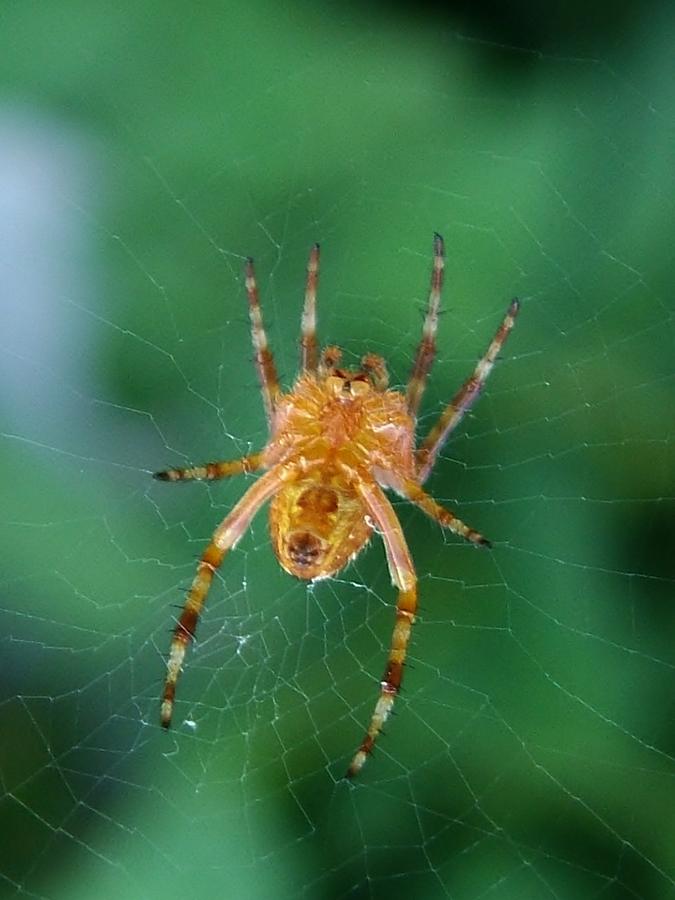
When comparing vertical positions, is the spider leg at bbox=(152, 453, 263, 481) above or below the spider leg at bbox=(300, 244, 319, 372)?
below

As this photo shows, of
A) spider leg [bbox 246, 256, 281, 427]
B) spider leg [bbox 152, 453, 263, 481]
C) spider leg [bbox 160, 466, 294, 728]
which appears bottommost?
spider leg [bbox 160, 466, 294, 728]

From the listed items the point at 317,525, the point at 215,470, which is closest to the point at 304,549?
the point at 317,525

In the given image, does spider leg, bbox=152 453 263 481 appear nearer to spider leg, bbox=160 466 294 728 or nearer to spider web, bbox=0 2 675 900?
spider leg, bbox=160 466 294 728

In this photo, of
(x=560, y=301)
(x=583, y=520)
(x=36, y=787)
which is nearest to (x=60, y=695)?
(x=36, y=787)

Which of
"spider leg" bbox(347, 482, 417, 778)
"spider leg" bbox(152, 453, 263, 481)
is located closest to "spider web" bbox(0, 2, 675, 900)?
"spider leg" bbox(347, 482, 417, 778)

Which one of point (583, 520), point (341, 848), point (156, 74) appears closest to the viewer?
point (341, 848)

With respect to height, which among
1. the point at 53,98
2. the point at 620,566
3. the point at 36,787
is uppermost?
the point at 53,98

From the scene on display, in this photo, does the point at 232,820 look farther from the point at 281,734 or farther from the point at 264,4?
the point at 264,4

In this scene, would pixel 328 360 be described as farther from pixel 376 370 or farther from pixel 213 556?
pixel 213 556

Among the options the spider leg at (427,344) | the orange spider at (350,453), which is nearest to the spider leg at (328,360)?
Result: the orange spider at (350,453)
